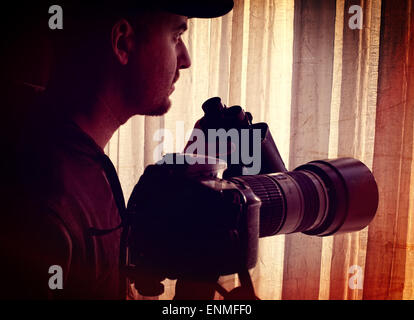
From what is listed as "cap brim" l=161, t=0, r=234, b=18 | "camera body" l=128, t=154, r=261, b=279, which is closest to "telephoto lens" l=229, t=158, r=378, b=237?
"camera body" l=128, t=154, r=261, b=279

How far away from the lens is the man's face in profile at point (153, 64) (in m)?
0.68

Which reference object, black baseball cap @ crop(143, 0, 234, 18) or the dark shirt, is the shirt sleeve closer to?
the dark shirt

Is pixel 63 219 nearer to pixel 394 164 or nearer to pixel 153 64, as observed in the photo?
pixel 153 64

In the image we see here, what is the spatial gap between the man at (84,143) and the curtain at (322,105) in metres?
0.29

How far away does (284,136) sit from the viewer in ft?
3.59

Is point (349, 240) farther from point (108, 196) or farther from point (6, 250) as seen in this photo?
point (6, 250)

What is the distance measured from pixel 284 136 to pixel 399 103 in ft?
1.36

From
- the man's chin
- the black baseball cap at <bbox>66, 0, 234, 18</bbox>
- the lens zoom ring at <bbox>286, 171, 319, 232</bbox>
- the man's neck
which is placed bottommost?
the lens zoom ring at <bbox>286, 171, 319, 232</bbox>

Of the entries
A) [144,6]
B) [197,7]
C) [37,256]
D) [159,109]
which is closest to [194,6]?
[197,7]

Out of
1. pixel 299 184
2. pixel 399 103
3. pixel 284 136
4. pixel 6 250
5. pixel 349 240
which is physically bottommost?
pixel 349 240

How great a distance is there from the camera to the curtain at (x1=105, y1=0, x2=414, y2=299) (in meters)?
1.03

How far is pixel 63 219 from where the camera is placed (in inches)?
22.0

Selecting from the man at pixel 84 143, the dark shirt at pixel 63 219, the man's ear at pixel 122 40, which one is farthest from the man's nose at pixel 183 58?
the dark shirt at pixel 63 219
